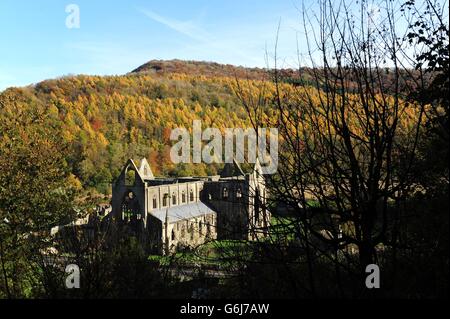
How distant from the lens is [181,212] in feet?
155

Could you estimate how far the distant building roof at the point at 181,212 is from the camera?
43600 mm

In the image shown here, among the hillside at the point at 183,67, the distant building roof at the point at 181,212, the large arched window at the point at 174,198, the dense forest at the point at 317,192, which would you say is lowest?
the distant building roof at the point at 181,212

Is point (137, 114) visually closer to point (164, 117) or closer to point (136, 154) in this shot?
point (164, 117)

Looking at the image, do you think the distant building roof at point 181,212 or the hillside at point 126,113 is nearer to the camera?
the distant building roof at point 181,212

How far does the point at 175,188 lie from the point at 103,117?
167 feet

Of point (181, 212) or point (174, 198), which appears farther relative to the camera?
point (174, 198)

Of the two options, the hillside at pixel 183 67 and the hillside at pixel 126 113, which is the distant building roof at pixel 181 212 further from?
the hillside at pixel 183 67

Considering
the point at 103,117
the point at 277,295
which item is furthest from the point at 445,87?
the point at 103,117

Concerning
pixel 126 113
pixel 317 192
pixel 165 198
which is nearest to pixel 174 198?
pixel 165 198

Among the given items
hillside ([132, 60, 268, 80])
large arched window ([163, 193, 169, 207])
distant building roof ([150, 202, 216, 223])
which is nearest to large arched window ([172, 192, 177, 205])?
distant building roof ([150, 202, 216, 223])

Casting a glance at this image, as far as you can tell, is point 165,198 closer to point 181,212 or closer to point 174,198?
point 174,198

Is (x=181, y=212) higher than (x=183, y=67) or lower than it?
lower

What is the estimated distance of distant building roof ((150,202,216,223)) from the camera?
43.6 m

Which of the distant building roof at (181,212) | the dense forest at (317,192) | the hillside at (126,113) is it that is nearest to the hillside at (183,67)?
the hillside at (126,113)
